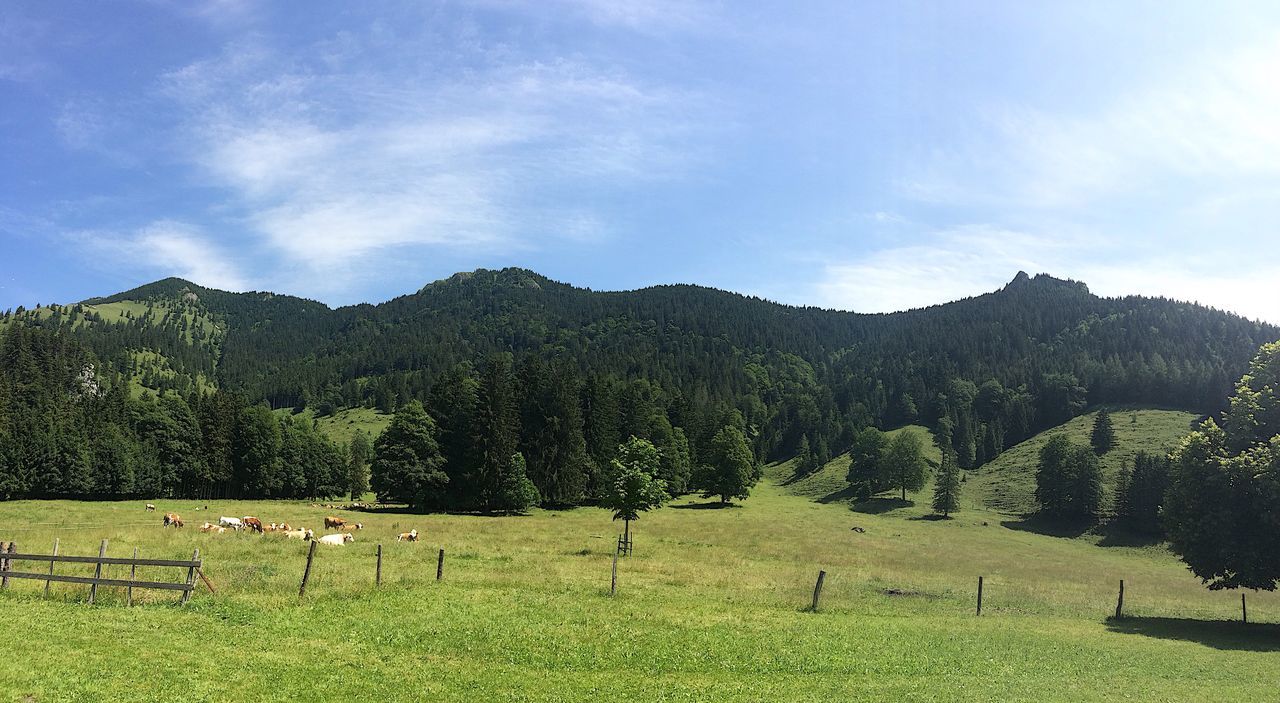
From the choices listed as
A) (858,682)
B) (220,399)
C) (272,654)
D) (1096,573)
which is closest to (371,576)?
(272,654)

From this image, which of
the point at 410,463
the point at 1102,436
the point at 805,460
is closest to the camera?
the point at 410,463

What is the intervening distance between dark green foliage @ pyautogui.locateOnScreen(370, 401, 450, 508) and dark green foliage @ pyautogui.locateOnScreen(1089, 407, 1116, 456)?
12666 centimetres

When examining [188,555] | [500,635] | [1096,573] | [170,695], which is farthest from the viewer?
[1096,573]

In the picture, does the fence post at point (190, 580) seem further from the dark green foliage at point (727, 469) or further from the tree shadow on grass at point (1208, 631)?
the dark green foliage at point (727, 469)

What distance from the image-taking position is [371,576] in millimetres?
28078

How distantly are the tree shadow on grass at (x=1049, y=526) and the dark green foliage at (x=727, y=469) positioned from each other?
39.4 metres

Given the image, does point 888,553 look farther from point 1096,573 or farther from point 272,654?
point 272,654

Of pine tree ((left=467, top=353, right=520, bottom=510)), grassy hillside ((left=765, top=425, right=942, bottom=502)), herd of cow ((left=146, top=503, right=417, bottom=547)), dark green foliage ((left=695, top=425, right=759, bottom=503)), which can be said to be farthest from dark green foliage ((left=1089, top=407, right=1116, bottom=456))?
herd of cow ((left=146, top=503, right=417, bottom=547))

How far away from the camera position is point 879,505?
384 feet

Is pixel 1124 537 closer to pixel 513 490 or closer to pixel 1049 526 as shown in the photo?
pixel 1049 526

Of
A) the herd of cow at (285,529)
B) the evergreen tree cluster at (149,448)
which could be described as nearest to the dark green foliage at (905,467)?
the herd of cow at (285,529)

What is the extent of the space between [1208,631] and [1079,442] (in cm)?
13058

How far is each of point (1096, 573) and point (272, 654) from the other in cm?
6077

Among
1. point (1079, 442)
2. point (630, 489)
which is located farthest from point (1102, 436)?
point (630, 489)
